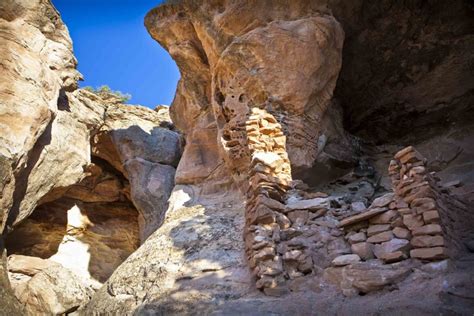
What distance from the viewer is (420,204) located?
378cm

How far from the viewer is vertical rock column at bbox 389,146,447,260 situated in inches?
141

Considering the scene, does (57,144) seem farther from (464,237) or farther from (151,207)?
(464,237)

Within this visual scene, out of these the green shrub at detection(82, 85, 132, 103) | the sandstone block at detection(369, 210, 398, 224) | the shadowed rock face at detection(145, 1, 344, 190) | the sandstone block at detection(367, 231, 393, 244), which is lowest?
the sandstone block at detection(367, 231, 393, 244)

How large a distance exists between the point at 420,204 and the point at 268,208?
76.0 inches

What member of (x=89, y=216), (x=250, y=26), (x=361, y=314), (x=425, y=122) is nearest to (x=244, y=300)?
(x=361, y=314)

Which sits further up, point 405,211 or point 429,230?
point 405,211

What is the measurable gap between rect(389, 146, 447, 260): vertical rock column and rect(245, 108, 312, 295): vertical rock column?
4.12ft

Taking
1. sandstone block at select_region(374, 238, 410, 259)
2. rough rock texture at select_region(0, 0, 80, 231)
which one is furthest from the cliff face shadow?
sandstone block at select_region(374, 238, 410, 259)

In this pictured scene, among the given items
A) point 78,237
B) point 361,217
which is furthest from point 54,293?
point 361,217

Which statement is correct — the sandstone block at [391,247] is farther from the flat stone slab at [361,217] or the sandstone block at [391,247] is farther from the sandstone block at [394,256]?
the flat stone slab at [361,217]

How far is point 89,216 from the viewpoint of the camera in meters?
12.4

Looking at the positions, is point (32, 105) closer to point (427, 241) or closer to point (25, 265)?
point (25, 265)

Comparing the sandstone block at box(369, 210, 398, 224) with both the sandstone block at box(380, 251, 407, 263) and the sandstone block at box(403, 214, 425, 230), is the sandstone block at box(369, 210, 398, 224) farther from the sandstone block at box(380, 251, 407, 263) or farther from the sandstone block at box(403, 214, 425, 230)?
the sandstone block at box(380, 251, 407, 263)

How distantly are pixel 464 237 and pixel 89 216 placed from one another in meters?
11.5
